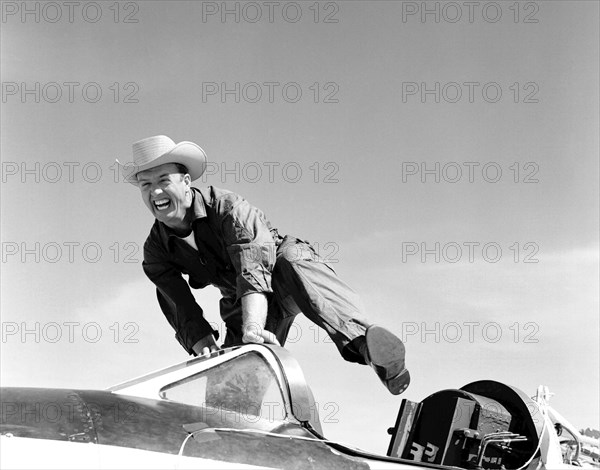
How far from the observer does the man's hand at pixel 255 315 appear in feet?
15.1

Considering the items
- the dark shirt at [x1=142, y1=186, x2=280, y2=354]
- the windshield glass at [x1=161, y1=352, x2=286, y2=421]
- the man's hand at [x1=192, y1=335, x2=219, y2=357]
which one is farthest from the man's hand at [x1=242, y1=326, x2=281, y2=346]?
the man's hand at [x1=192, y1=335, x2=219, y2=357]

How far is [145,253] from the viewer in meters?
6.06

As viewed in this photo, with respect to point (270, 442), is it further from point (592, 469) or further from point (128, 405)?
point (592, 469)

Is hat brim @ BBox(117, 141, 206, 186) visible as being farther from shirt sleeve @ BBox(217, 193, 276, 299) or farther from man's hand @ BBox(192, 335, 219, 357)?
man's hand @ BBox(192, 335, 219, 357)

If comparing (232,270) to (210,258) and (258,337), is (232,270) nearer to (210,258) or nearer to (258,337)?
(210,258)

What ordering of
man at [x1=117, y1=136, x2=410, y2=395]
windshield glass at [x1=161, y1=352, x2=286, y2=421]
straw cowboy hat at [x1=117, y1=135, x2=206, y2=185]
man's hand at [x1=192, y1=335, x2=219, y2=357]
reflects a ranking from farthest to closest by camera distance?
man's hand at [x1=192, y1=335, x2=219, y2=357], straw cowboy hat at [x1=117, y1=135, x2=206, y2=185], man at [x1=117, y1=136, x2=410, y2=395], windshield glass at [x1=161, y1=352, x2=286, y2=421]

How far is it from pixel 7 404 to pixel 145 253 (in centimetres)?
300

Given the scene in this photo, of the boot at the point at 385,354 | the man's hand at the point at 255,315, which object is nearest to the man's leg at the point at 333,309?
the boot at the point at 385,354

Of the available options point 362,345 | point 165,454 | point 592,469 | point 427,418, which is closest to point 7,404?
point 165,454

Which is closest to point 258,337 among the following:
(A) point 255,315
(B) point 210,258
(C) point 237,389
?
(A) point 255,315

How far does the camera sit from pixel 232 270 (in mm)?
5703

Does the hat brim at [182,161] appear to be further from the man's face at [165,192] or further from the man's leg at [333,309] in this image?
the man's leg at [333,309]

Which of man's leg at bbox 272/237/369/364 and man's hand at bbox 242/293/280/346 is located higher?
man's leg at bbox 272/237/369/364

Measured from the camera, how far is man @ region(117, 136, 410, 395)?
4.95 m
